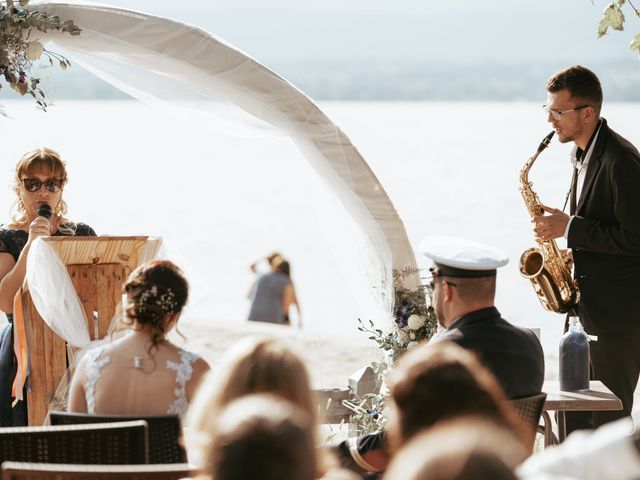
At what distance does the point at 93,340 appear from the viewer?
4.77m

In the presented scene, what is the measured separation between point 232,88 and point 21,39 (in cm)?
99

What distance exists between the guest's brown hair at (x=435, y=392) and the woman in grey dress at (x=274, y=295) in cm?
907

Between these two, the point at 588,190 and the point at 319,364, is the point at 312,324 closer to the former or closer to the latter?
the point at 319,364

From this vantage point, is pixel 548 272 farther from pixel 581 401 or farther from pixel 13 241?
pixel 13 241

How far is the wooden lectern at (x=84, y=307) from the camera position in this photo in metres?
4.73

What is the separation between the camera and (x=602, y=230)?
5.09 m

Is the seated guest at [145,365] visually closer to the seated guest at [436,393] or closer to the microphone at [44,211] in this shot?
the seated guest at [436,393]

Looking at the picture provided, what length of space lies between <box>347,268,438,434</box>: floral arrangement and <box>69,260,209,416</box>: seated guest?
6.14 ft

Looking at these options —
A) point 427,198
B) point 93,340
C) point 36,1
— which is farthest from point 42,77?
point 427,198

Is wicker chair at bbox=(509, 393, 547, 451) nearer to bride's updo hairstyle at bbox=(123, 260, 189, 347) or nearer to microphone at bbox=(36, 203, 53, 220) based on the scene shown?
bride's updo hairstyle at bbox=(123, 260, 189, 347)

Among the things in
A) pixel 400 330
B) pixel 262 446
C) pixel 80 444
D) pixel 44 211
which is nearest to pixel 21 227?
pixel 44 211

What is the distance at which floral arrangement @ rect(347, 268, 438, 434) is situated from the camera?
529 centimetres

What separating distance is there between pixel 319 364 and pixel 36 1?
8160 millimetres

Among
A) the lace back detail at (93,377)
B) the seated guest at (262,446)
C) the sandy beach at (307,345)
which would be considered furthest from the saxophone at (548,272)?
the sandy beach at (307,345)
